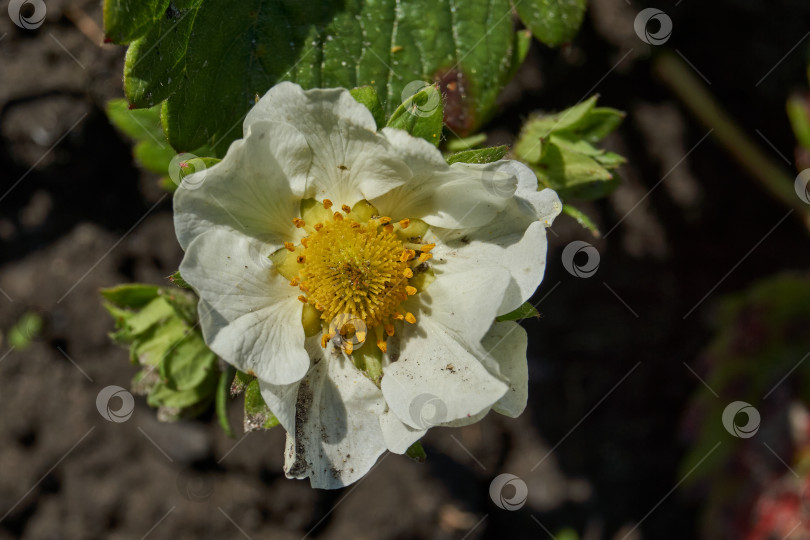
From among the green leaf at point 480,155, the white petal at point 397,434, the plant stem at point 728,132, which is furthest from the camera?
the plant stem at point 728,132

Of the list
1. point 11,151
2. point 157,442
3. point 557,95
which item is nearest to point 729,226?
point 557,95

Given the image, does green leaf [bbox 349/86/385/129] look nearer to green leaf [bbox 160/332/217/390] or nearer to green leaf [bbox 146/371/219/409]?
green leaf [bbox 160/332/217/390]

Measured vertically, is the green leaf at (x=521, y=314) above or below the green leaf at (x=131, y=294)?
above

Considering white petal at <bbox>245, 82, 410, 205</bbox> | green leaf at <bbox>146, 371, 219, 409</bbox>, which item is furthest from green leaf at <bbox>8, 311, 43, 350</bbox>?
white petal at <bbox>245, 82, 410, 205</bbox>

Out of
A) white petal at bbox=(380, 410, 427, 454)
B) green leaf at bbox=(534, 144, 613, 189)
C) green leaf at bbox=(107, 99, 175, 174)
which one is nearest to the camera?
white petal at bbox=(380, 410, 427, 454)

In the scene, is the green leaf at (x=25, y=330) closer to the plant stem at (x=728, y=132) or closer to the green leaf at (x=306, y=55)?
the green leaf at (x=306, y=55)

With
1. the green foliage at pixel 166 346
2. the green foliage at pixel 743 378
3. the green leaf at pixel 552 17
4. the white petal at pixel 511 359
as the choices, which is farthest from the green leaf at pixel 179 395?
the green foliage at pixel 743 378

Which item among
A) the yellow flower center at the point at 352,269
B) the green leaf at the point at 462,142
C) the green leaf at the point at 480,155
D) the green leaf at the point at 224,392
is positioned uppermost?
the green leaf at the point at 480,155

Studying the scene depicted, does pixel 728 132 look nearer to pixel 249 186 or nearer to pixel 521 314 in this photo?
pixel 521 314
